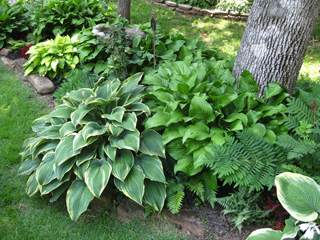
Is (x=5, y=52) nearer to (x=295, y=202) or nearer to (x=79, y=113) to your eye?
(x=79, y=113)

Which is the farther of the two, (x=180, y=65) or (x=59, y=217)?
(x=180, y=65)

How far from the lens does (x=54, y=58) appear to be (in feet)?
16.8

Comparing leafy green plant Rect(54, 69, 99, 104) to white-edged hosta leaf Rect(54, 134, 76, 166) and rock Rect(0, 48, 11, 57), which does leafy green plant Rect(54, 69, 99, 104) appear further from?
rock Rect(0, 48, 11, 57)

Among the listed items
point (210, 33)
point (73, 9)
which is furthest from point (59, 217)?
point (210, 33)

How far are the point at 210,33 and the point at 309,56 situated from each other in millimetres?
2257

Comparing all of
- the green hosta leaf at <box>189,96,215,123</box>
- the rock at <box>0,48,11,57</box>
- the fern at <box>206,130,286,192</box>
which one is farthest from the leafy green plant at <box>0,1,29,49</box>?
the fern at <box>206,130,286,192</box>

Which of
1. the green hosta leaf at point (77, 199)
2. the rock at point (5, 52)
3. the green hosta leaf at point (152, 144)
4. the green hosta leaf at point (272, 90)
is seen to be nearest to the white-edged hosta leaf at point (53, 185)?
the green hosta leaf at point (77, 199)

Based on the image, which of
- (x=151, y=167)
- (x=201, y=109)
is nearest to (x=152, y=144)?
(x=151, y=167)

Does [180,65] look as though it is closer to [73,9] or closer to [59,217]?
[59,217]

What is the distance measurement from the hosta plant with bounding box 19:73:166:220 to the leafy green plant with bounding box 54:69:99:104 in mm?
Answer: 874

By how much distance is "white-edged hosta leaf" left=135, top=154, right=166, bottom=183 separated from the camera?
117 inches

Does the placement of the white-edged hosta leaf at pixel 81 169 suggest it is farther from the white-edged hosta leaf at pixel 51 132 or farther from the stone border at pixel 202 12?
the stone border at pixel 202 12

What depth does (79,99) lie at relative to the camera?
11.2ft

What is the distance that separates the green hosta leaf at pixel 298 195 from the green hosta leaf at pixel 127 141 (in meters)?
1.35
